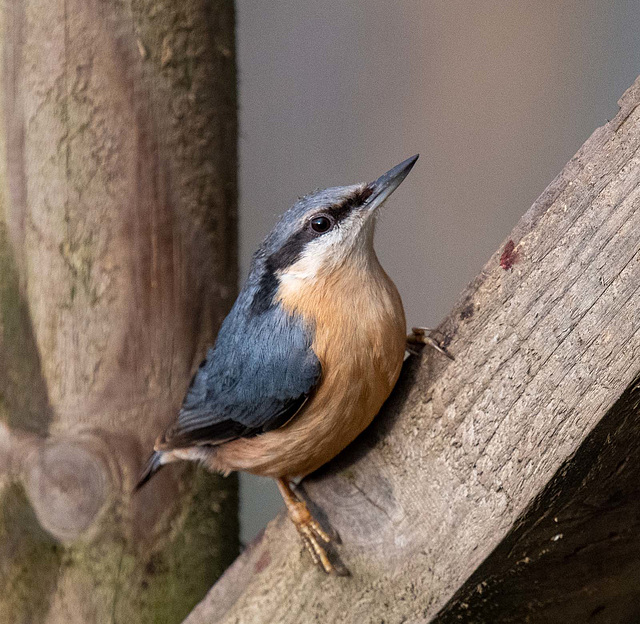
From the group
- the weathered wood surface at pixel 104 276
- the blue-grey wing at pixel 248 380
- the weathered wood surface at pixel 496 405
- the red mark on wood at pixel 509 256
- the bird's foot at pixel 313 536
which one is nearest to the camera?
the weathered wood surface at pixel 496 405

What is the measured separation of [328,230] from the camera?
1488mm

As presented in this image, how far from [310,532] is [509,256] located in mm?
582

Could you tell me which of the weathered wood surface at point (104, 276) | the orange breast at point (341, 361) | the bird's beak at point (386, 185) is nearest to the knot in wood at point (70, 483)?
the weathered wood surface at point (104, 276)

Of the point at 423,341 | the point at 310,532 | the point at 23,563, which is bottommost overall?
the point at 23,563

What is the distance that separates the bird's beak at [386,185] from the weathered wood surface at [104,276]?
1.24 ft

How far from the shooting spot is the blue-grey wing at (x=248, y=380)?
1.40 m

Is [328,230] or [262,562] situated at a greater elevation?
[328,230]

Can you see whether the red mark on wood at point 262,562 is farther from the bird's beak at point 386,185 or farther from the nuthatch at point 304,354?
the bird's beak at point 386,185

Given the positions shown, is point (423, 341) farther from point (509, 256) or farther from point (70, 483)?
point (70, 483)

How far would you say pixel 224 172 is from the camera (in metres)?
1.69

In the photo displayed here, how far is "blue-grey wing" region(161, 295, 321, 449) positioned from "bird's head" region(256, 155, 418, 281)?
106mm

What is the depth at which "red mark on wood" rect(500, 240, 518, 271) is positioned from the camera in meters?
1.13

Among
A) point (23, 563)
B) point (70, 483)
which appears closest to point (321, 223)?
point (70, 483)

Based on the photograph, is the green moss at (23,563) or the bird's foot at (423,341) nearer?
the bird's foot at (423,341)
